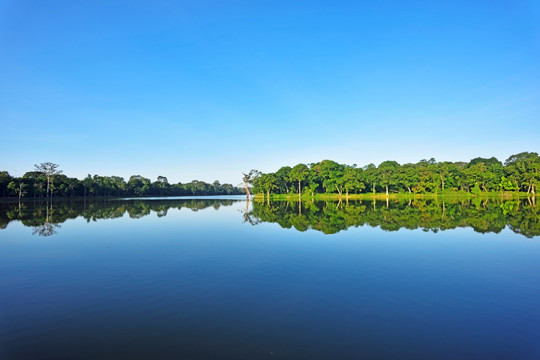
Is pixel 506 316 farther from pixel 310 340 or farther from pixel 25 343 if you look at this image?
pixel 25 343

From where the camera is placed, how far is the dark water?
460 centimetres

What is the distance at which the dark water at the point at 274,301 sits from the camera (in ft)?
15.1

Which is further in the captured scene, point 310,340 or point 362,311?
point 362,311

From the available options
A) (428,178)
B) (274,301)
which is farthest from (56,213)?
(428,178)

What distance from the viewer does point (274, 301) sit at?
647cm

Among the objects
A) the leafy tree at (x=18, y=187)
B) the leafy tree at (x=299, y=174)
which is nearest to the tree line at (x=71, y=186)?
the leafy tree at (x=18, y=187)

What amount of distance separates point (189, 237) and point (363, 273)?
1030cm

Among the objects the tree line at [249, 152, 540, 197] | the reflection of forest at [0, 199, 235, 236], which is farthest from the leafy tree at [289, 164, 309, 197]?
the reflection of forest at [0, 199, 235, 236]

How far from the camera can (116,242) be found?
14273 millimetres

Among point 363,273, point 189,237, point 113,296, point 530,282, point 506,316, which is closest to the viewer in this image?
point 506,316

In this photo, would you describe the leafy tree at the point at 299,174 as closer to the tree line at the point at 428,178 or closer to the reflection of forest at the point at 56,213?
the tree line at the point at 428,178

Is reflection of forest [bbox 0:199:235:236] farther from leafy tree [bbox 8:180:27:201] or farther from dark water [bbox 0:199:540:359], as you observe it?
leafy tree [bbox 8:180:27:201]

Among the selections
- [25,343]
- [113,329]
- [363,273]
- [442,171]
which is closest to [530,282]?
[363,273]

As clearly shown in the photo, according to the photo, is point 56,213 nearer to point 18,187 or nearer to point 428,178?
point 18,187
